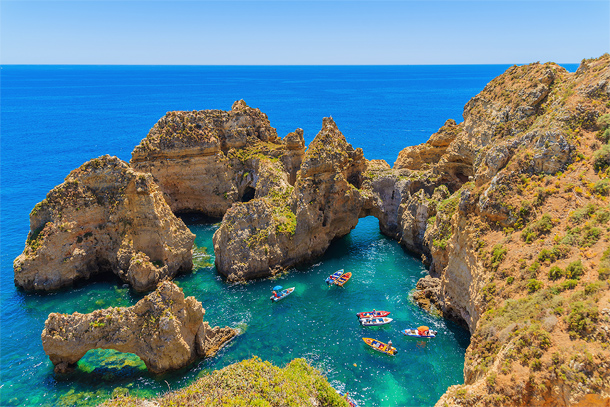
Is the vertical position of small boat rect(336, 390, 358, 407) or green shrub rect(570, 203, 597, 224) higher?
green shrub rect(570, 203, 597, 224)

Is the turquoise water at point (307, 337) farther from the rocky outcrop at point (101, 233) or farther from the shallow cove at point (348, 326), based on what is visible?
the rocky outcrop at point (101, 233)

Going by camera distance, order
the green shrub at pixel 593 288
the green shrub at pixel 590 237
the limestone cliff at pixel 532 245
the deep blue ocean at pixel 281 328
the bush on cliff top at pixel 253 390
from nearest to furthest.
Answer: the bush on cliff top at pixel 253 390 → the limestone cliff at pixel 532 245 → the green shrub at pixel 593 288 → the green shrub at pixel 590 237 → the deep blue ocean at pixel 281 328

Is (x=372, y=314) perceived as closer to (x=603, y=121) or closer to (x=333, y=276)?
(x=333, y=276)

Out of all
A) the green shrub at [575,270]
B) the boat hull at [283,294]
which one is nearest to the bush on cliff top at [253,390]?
the green shrub at [575,270]

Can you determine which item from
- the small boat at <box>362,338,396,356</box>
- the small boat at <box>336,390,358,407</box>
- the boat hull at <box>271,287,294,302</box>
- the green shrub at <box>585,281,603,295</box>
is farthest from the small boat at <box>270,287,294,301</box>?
the green shrub at <box>585,281,603,295</box>

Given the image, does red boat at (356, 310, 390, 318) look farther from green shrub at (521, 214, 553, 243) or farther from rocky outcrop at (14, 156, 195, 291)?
rocky outcrop at (14, 156, 195, 291)

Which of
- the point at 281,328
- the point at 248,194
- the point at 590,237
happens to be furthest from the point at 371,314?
the point at 248,194
